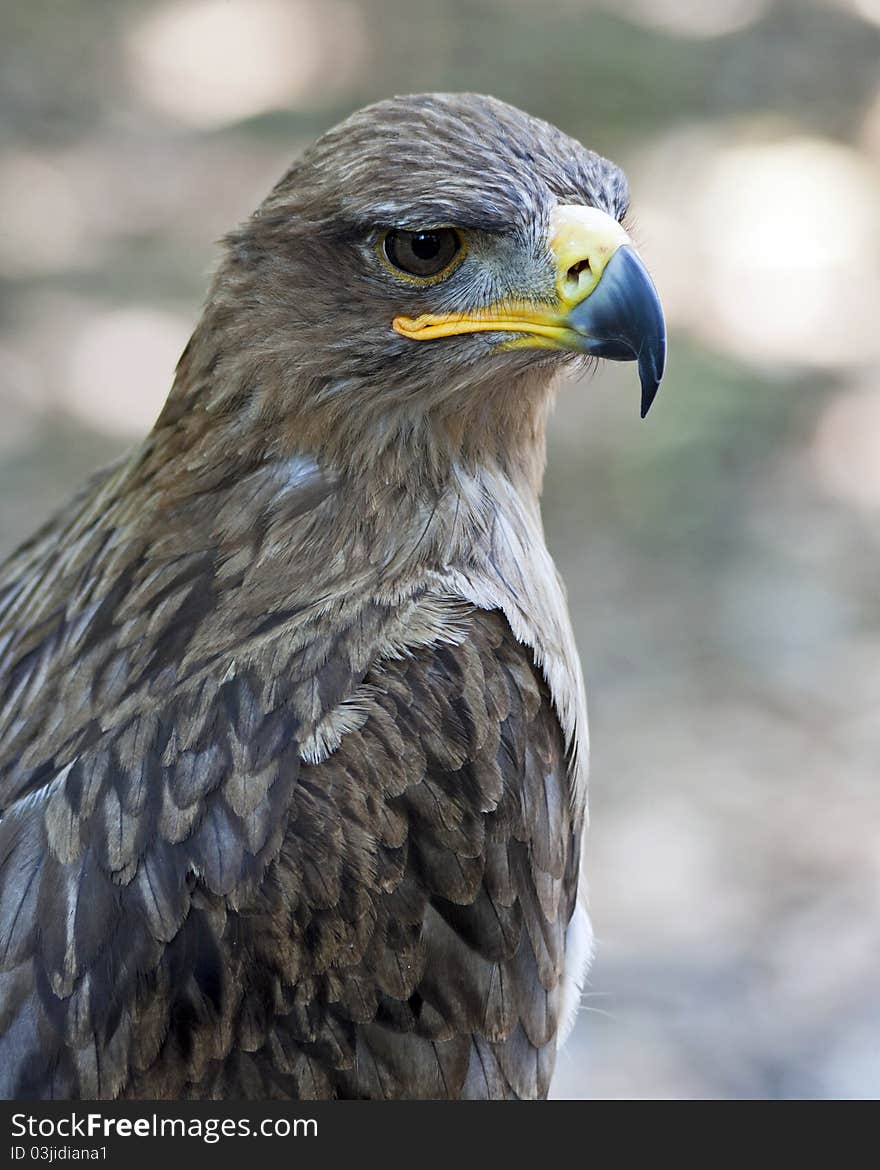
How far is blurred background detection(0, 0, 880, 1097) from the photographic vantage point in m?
5.51

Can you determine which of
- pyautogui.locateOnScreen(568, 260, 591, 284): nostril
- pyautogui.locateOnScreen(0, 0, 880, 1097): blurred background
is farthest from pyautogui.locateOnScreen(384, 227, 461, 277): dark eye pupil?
pyautogui.locateOnScreen(0, 0, 880, 1097): blurred background

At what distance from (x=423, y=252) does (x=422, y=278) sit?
5cm

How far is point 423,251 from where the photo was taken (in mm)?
3064

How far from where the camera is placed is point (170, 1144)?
9.92ft

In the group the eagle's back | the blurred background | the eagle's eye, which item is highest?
the blurred background

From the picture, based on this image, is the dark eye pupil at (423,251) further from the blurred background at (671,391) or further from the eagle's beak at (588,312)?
the blurred background at (671,391)

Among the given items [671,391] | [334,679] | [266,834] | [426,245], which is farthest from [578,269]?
[671,391]

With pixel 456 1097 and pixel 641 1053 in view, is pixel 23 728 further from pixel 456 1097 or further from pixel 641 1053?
pixel 641 1053

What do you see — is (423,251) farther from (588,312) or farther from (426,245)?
(588,312)

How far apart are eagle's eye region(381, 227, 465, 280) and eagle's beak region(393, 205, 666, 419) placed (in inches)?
3.7

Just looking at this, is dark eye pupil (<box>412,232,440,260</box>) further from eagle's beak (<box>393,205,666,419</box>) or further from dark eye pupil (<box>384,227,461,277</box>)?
eagle's beak (<box>393,205,666,419</box>)

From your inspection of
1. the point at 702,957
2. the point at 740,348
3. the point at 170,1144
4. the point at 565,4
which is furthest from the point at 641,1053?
the point at 565,4

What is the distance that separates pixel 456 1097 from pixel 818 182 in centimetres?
661

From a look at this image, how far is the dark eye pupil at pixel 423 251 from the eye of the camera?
3.05m
